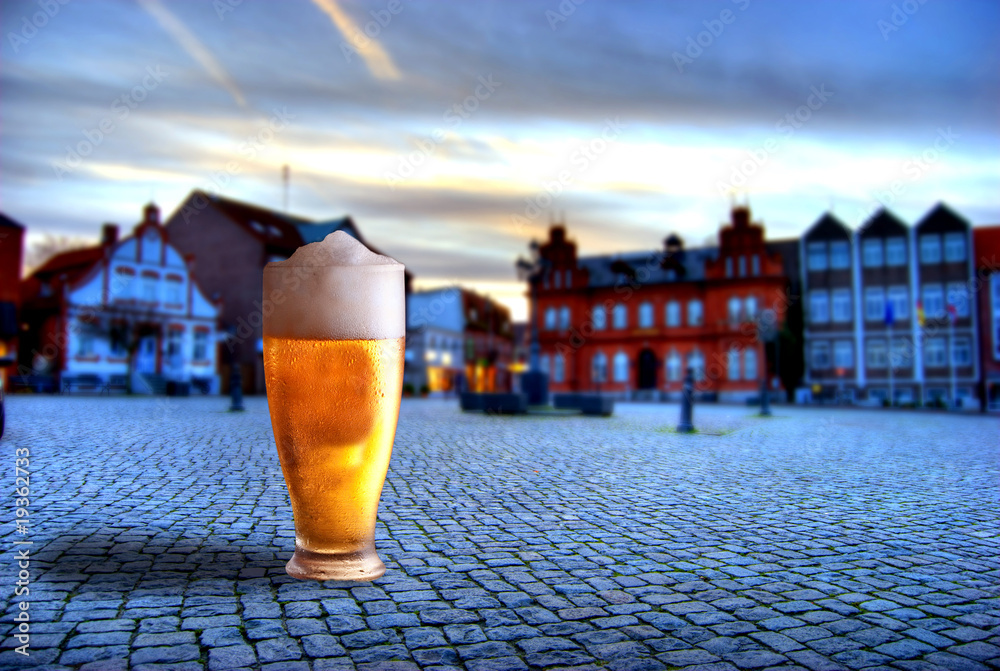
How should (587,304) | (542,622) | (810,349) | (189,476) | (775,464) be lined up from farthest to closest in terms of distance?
(587,304)
(810,349)
(775,464)
(189,476)
(542,622)

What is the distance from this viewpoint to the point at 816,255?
52.8 m

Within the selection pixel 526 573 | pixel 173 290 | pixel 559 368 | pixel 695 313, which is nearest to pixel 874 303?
pixel 695 313

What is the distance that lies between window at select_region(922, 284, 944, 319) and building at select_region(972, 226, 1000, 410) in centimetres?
188

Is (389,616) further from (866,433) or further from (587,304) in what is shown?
(587,304)

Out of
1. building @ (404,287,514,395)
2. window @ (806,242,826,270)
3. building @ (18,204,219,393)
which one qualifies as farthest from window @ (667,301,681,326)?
building @ (18,204,219,393)

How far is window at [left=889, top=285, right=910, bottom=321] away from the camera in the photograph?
4984 cm

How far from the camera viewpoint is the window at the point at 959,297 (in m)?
48.2

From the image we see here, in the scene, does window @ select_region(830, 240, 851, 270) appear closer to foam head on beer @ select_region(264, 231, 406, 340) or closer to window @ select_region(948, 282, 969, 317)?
window @ select_region(948, 282, 969, 317)

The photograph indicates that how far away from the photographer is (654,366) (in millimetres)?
54062

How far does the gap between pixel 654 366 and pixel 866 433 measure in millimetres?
37512

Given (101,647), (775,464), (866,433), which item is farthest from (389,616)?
(866,433)

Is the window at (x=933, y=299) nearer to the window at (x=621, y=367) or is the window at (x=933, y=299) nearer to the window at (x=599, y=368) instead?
the window at (x=621, y=367)

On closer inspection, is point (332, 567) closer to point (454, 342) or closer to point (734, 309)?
point (734, 309)

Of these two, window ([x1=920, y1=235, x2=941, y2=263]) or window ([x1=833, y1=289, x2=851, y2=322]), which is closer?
window ([x1=920, y1=235, x2=941, y2=263])
